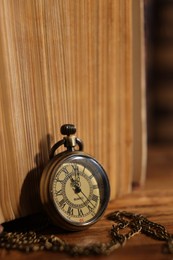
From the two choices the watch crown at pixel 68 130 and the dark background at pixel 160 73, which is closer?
the watch crown at pixel 68 130

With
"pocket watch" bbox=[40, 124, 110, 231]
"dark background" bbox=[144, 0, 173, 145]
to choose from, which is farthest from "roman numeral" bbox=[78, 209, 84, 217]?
"dark background" bbox=[144, 0, 173, 145]

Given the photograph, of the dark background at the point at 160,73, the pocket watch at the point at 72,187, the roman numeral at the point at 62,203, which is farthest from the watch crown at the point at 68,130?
the dark background at the point at 160,73

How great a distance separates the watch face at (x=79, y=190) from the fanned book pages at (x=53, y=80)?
3.0 inches

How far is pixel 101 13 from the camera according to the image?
863mm

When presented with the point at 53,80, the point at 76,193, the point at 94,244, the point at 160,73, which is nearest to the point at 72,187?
the point at 76,193

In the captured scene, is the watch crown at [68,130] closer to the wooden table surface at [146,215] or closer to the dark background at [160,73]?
the wooden table surface at [146,215]

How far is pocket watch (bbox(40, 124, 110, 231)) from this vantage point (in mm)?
752

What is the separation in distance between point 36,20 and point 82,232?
43 cm

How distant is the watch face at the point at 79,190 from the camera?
0.76 m

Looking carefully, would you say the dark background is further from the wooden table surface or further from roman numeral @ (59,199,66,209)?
roman numeral @ (59,199,66,209)

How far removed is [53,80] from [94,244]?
335mm

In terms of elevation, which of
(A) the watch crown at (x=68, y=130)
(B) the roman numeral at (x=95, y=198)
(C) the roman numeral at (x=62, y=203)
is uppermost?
(A) the watch crown at (x=68, y=130)

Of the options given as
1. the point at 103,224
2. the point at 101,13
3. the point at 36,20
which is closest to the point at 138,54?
the point at 101,13

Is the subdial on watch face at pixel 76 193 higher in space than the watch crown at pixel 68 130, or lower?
lower
